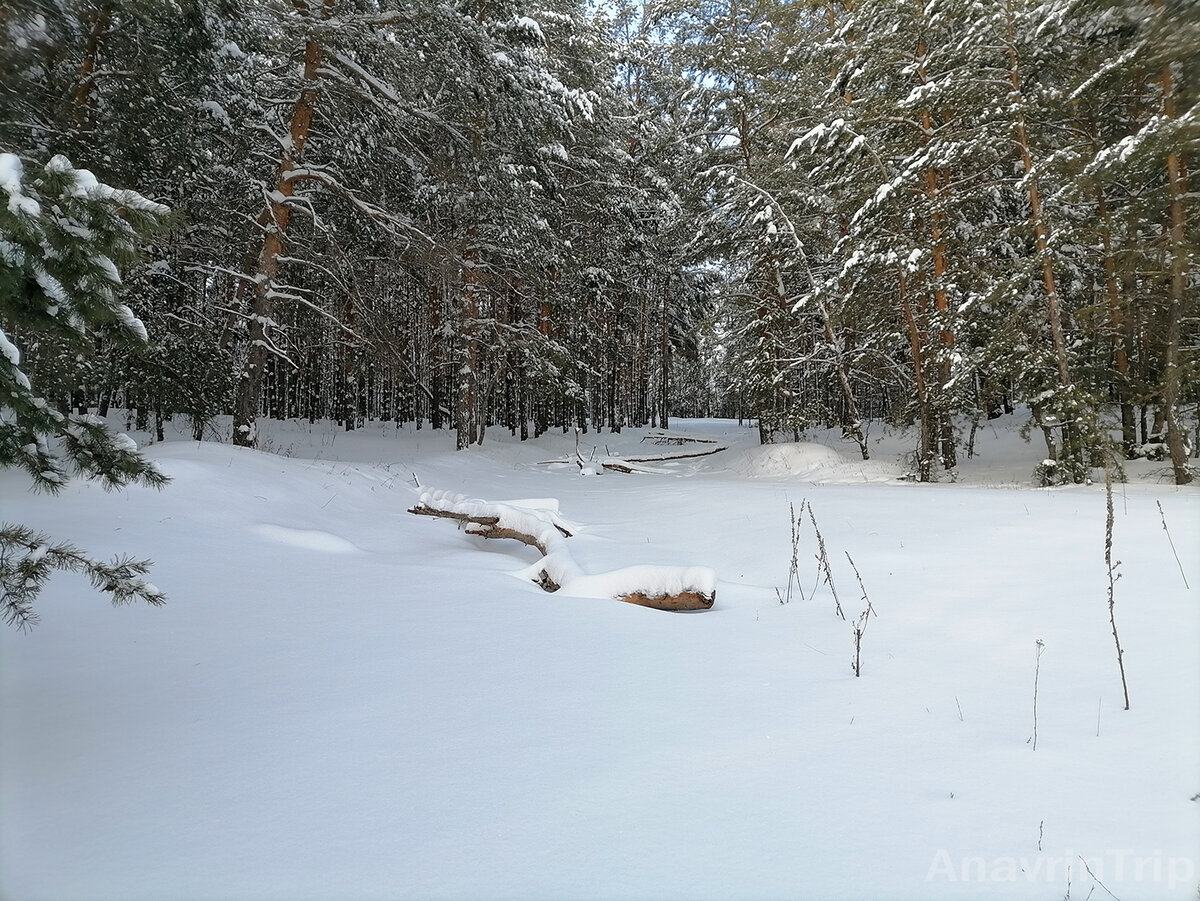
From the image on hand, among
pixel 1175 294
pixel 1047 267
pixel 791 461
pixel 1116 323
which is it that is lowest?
pixel 791 461

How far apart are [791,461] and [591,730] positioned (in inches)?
488

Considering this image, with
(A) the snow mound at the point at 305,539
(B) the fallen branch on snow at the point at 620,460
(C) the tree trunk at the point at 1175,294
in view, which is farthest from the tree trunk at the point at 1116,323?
(A) the snow mound at the point at 305,539

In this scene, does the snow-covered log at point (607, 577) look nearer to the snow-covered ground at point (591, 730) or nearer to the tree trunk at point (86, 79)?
the snow-covered ground at point (591, 730)

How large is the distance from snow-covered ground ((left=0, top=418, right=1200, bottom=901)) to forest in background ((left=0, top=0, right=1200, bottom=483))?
311 centimetres

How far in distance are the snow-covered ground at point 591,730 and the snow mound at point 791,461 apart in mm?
8409

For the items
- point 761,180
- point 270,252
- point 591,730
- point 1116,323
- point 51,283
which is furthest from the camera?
point 761,180

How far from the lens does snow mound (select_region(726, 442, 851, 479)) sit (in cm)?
1330

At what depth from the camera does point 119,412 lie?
23.0 metres

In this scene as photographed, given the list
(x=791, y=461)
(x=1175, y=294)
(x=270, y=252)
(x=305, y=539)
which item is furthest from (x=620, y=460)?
(x=305, y=539)

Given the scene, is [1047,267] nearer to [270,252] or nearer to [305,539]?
[305,539]

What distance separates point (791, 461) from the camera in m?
13.8

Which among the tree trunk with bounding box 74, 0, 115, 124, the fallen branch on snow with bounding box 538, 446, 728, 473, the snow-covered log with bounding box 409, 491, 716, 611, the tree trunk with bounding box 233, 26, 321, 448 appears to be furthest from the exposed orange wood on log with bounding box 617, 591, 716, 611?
the fallen branch on snow with bounding box 538, 446, 728, 473

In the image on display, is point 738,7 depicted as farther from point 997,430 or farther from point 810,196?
point 997,430

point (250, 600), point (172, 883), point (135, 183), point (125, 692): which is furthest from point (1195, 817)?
point (135, 183)
